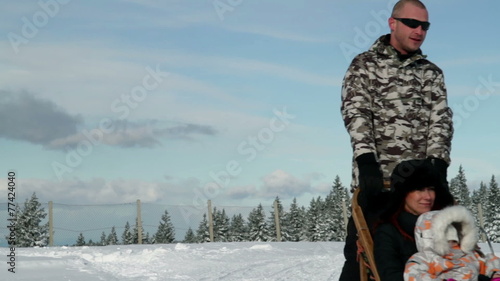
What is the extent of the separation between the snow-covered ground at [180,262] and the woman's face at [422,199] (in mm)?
7616

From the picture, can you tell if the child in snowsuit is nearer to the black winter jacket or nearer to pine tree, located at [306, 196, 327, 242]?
the black winter jacket

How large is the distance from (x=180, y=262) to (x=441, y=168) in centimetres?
1079

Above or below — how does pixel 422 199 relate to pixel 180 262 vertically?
above

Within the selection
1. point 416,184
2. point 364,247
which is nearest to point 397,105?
point 416,184

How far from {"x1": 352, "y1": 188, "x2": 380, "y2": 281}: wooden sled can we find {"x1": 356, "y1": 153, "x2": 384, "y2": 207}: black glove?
7 cm

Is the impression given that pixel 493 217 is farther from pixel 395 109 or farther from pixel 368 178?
pixel 368 178

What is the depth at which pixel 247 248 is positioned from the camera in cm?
1622

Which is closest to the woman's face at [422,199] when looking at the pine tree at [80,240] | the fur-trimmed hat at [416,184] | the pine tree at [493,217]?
the fur-trimmed hat at [416,184]

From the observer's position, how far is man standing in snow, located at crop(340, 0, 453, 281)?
14.5ft

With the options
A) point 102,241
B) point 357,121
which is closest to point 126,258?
point 102,241

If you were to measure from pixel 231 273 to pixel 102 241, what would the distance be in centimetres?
1132

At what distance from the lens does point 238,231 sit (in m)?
52.4

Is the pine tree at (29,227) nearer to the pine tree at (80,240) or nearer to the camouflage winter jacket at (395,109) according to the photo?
the pine tree at (80,240)

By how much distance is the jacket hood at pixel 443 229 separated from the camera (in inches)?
144
